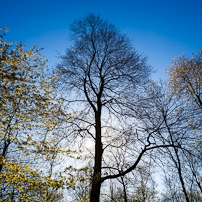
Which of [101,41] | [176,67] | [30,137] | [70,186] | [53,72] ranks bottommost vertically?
[70,186]

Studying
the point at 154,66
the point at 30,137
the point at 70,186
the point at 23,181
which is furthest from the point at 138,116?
the point at 23,181

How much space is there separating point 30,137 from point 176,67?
501 inches

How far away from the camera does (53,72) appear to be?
645 cm

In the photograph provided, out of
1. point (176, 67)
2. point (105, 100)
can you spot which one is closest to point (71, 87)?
point (105, 100)

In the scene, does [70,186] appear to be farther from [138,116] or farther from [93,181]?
[138,116]

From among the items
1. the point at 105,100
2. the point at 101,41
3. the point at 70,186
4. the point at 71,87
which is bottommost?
the point at 70,186

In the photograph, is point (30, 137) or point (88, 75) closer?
point (30, 137)

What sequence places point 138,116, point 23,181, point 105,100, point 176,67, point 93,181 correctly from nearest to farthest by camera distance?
point 93,181, point 23,181, point 138,116, point 105,100, point 176,67

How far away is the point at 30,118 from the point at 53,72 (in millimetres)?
2437

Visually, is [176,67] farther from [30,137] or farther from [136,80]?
[30,137]

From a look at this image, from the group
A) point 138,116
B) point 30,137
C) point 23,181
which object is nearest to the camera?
point 23,181

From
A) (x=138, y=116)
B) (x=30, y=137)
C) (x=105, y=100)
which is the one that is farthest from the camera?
(x=105, y=100)

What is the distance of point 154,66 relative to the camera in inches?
250

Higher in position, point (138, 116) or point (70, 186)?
point (138, 116)
